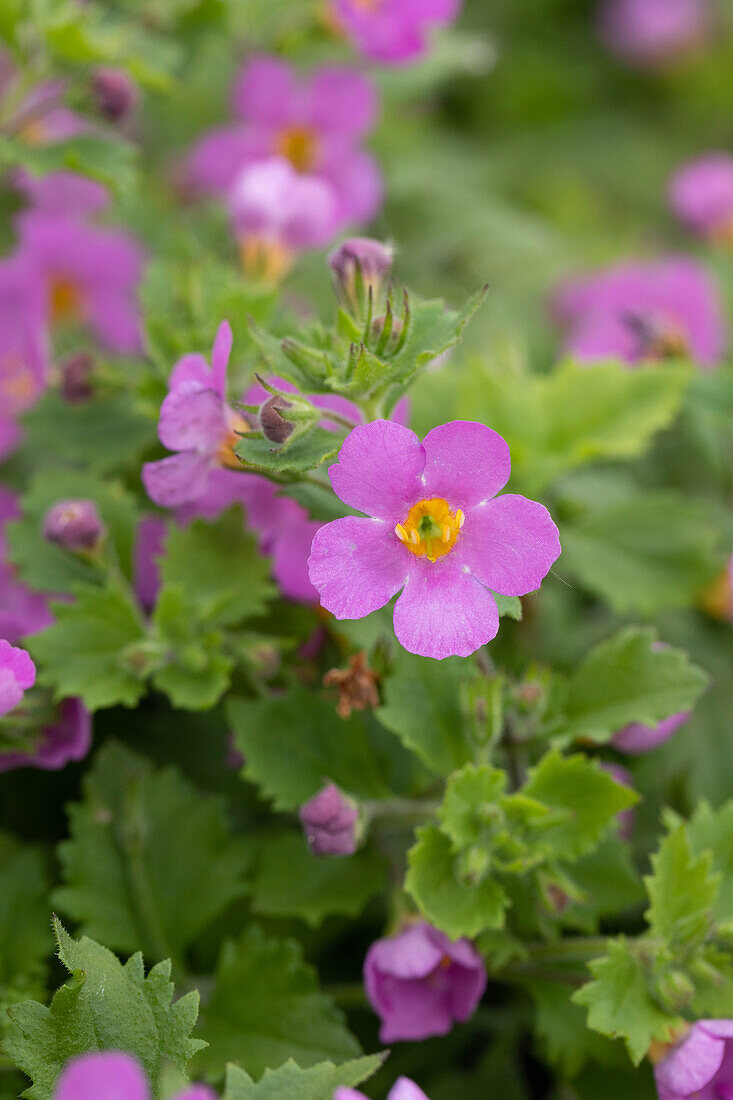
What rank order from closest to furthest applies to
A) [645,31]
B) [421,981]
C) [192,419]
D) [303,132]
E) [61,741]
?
[192,419]
[421,981]
[61,741]
[303,132]
[645,31]

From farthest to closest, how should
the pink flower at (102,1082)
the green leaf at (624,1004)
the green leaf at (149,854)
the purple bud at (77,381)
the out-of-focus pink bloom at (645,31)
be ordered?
the out-of-focus pink bloom at (645,31) < the purple bud at (77,381) < the green leaf at (149,854) < the green leaf at (624,1004) < the pink flower at (102,1082)

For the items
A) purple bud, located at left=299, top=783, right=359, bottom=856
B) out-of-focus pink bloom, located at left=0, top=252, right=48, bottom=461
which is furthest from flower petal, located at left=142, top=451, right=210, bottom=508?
out-of-focus pink bloom, located at left=0, top=252, right=48, bottom=461

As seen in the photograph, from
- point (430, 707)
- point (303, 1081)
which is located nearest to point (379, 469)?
point (430, 707)

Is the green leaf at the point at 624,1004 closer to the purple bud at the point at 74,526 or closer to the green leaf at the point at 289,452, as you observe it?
the green leaf at the point at 289,452

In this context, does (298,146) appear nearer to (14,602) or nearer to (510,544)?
(14,602)

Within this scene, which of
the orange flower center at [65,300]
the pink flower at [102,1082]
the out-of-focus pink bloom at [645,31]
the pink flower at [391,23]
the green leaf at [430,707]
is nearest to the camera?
the pink flower at [102,1082]

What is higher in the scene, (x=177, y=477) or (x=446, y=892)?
(x=177, y=477)

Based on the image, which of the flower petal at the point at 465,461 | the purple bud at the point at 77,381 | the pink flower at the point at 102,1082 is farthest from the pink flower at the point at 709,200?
the pink flower at the point at 102,1082

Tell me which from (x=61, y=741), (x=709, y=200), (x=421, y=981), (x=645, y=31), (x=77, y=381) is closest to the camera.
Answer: (x=421, y=981)
